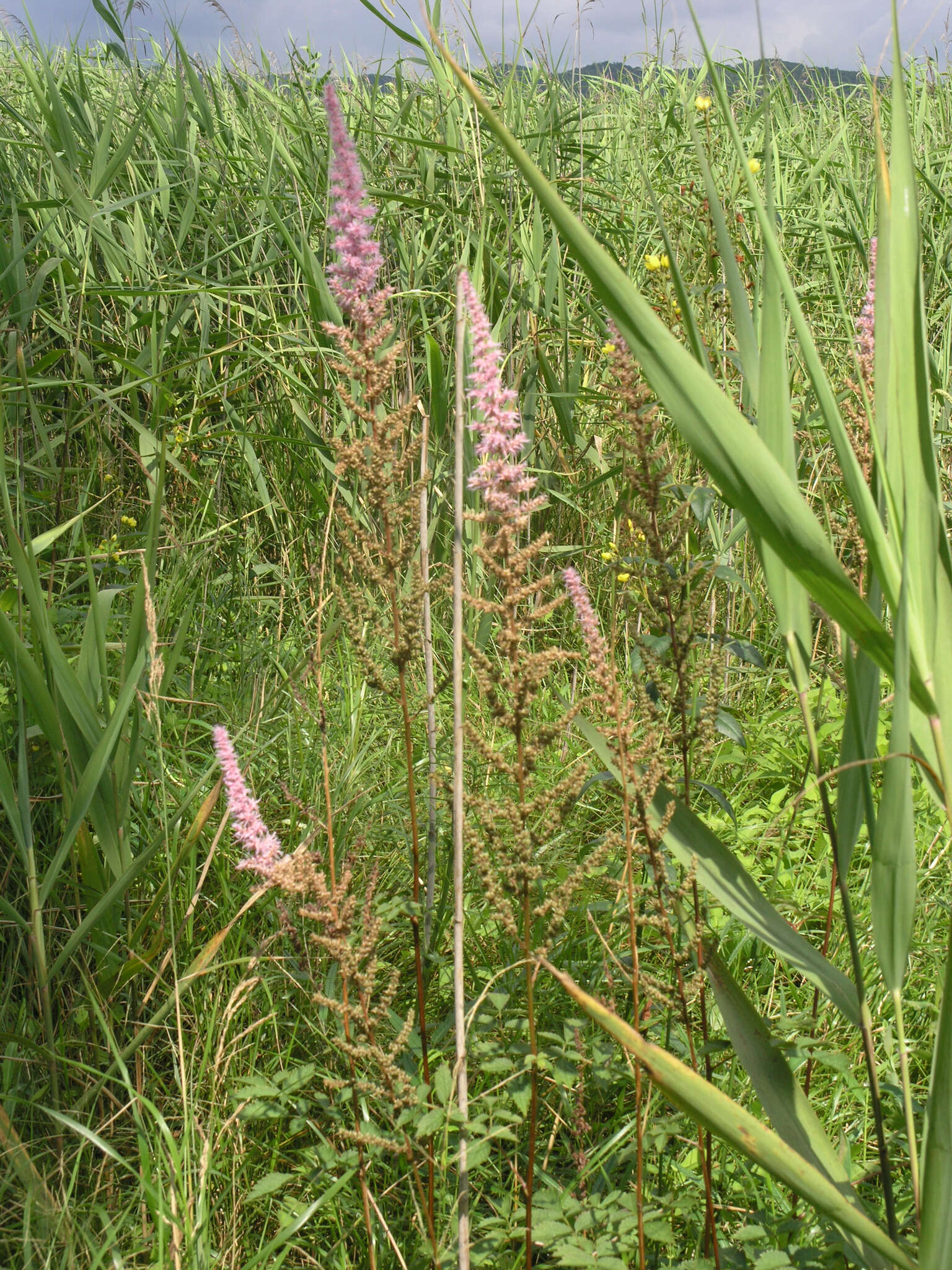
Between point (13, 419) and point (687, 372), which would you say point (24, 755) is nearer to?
point (687, 372)

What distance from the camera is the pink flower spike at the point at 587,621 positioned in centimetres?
98

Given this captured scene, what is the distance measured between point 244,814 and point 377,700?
153 centimetres

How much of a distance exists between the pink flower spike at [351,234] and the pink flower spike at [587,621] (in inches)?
16.1

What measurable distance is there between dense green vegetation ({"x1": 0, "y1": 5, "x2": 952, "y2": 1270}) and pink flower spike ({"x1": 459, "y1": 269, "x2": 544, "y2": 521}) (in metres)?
0.15

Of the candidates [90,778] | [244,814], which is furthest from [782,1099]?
[90,778]

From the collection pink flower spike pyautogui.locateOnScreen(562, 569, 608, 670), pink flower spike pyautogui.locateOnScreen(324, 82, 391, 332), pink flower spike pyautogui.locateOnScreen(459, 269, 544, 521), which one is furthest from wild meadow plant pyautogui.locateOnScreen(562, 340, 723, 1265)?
pink flower spike pyautogui.locateOnScreen(324, 82, 391, 332)

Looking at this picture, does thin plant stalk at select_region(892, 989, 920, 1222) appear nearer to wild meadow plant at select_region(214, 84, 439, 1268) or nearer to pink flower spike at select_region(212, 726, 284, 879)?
wild meadow plant at select_region(214, 84, 439, 1268)

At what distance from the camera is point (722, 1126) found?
691 mm

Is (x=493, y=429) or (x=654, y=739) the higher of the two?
(x=493, y=429)

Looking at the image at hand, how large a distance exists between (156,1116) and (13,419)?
7.35 ft

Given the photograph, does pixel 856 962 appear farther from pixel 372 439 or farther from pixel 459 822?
pixel 372 439

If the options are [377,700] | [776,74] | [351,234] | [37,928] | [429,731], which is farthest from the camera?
[776,74]

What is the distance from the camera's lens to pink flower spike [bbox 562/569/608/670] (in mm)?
975

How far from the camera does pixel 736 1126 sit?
27.0 inches
